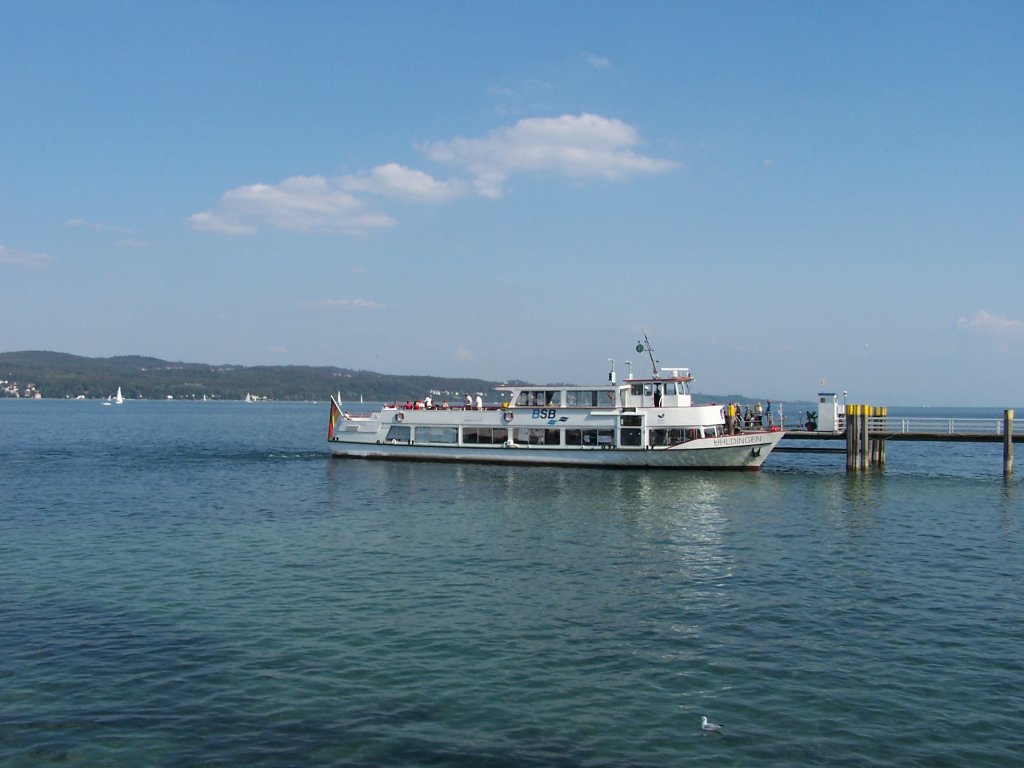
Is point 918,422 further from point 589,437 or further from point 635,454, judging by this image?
point 589,437

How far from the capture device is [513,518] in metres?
34.9

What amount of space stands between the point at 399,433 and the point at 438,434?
3314mm

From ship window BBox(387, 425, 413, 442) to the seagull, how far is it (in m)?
46.4

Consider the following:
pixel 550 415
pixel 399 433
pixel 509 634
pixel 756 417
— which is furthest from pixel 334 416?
pixel 509 634

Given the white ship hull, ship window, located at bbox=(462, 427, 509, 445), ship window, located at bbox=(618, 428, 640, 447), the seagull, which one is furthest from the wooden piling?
the seagull

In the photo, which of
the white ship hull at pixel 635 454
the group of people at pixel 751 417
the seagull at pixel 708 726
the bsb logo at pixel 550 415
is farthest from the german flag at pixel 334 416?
the seagull at pixel 708 726

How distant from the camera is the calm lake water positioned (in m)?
13.5

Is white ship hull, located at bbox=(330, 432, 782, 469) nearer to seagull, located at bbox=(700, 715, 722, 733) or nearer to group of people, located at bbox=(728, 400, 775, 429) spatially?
group of people, located at bbox=(728, 400, 775, 429)

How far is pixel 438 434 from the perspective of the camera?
5850cm

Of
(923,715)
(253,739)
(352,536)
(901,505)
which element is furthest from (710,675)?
(901,505)

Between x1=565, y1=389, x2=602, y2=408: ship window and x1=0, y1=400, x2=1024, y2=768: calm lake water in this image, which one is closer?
x1=0, y1=400, x2=1024, y2=768: calm lake water

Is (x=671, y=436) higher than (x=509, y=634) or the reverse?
higher

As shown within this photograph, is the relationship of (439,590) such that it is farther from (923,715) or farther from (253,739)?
(923,715)

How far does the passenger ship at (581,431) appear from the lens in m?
51.8
